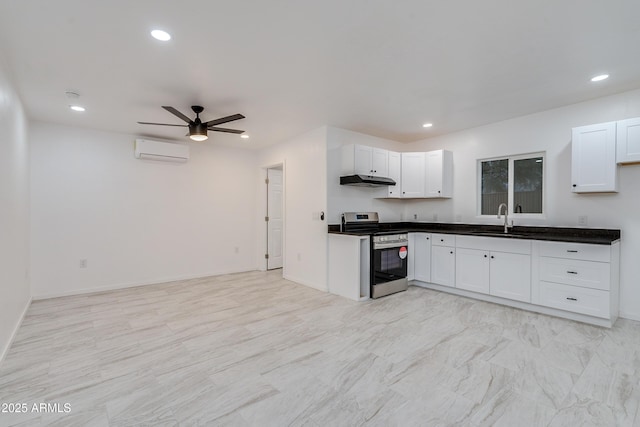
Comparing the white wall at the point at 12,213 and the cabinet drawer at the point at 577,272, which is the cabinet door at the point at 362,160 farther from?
the white wall at the point at 12,213

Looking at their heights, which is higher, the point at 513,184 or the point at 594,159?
the point at 594,159

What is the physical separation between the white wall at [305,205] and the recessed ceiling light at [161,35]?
2581mm

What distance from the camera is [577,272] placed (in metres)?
3.21

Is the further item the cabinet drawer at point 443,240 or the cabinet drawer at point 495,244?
the cabinet drawer at point 443,240

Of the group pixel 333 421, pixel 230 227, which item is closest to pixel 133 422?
pixel 333 421

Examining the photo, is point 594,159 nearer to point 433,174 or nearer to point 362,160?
point 433,174

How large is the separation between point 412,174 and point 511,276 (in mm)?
2139

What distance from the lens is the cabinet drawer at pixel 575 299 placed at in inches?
120

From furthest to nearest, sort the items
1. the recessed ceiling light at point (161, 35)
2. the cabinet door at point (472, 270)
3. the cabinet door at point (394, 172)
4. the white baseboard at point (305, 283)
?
the cabinet door at point (394, 172)
the white baseboard at point (305, 283)
the cabinet door at point (472, 270)
the recessed ceiling light at point (161, 35)

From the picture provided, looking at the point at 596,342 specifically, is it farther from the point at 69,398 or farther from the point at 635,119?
the point at 69,398

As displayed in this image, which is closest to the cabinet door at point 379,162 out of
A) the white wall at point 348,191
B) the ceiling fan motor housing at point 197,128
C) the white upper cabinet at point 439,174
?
the white wall at point 348,191

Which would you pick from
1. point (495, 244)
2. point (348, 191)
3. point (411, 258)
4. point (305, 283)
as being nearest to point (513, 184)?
point (495, 244)

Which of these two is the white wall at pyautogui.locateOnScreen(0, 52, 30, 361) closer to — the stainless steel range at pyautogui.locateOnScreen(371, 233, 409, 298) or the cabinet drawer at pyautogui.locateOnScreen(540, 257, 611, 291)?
the stainless steel range at pyautogui.locateOnScreen(371, 233, 409, 298)

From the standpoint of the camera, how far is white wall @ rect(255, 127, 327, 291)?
4.60m
